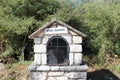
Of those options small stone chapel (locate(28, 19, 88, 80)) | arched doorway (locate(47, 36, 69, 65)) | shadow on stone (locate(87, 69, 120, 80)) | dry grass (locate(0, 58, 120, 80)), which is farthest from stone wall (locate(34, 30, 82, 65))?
shadow on stone (locate(87, 69, 120, 80))

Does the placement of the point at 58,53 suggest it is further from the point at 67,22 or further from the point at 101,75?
the point at 67,22

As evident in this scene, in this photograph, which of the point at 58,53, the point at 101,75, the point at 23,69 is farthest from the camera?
the point at 23,69

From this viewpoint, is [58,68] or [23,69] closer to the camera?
[58,68]

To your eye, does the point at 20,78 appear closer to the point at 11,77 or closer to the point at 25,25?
the point at 11,77

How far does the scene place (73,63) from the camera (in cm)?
959

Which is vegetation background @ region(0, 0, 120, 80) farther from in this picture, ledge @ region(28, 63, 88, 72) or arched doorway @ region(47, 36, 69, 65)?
ledge @ region(28, 63, 88, 72)

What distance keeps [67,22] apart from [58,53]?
4130mm

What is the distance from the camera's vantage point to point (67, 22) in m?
13.5

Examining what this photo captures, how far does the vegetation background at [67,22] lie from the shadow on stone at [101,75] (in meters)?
0.39

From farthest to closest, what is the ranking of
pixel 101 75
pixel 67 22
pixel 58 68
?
pixel 67 22, pixel 101 75, pixel 58 68

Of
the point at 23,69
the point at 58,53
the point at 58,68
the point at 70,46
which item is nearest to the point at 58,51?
the point at 58,53

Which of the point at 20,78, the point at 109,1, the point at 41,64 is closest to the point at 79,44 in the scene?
the point at 41,64

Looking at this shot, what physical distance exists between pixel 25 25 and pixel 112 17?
400 cm

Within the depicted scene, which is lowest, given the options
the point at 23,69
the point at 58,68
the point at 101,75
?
the point at 101,75
